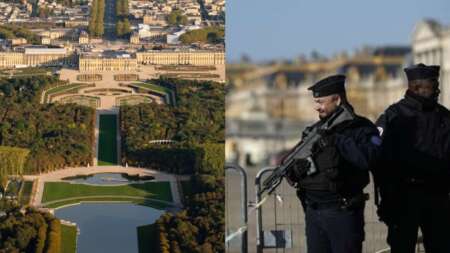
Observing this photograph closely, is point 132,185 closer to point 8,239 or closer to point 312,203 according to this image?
point 8,239

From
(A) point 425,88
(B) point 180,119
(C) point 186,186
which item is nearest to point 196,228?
(C) point 186,186

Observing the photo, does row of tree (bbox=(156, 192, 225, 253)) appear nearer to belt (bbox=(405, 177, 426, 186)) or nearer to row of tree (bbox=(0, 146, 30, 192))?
row of tree (bbox=(0, 146, 30, 192))

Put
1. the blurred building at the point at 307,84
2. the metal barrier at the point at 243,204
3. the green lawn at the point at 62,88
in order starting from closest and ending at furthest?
the green lawn at the point at 62,88, the metal barrier at the point at 243,204, the blurred building at the point at 307,84

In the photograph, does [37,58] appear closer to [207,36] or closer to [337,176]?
[207,36]

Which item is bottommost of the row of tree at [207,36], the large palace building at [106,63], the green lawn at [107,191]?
the green lawn at [107,191]

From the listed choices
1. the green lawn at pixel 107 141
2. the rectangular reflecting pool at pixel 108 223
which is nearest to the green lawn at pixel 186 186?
the rectangular reflecting pool at pixel 108 223

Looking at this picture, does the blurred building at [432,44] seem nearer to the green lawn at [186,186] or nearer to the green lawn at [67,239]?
the green lawn at [186,186]

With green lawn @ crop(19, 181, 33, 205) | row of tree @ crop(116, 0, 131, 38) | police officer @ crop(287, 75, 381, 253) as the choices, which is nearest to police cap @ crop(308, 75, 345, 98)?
police officer @ crop(287, 75, 381, 253)
